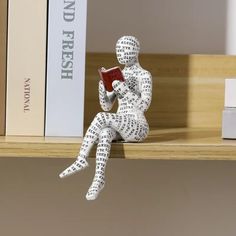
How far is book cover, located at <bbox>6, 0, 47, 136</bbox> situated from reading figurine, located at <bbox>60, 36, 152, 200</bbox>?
7cm

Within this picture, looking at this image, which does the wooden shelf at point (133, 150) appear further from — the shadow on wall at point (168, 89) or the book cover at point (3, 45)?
the shadow on wall at point (168, 89)

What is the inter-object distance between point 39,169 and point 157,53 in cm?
23

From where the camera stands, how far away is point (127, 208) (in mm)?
789

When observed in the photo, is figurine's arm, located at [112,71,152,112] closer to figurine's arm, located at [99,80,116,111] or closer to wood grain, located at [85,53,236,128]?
figurine's arm, located at [99,80,116,111]

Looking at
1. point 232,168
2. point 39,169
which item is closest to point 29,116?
point 39,169

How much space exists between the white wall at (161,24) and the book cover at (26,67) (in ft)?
0.58

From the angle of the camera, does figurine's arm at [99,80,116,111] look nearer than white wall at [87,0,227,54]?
Yes

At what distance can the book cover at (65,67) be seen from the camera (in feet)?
1.95

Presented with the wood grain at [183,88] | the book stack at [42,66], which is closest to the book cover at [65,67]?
the book stack at [42,66]

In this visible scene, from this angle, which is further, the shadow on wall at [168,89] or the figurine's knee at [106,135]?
the shadow on wall at [168,89]

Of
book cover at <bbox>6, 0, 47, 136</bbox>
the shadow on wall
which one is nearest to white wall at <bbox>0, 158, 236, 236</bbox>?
the shadow on wall

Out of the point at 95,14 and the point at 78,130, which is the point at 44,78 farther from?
the point at 95,14

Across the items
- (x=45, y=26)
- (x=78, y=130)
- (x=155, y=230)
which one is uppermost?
(x=45, y=26)

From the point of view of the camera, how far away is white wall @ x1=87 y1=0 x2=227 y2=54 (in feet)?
2.53
